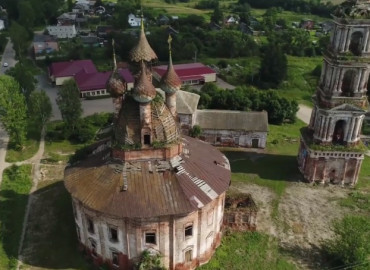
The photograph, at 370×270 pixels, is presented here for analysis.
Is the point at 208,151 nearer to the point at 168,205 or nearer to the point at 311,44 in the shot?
the point at 168,205

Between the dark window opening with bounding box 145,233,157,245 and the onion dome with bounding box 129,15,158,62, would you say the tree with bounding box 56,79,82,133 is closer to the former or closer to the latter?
the onion dome with bounding box 129,15,158,62

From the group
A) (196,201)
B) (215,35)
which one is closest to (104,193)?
(196,201)

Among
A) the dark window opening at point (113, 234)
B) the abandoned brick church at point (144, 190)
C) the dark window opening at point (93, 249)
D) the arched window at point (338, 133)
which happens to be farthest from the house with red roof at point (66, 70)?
the dark window opening at point (113, 234)

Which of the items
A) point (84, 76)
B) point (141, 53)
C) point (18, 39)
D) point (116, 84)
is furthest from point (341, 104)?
point (18, 39)

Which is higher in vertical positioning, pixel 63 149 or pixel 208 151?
pixel 208 151

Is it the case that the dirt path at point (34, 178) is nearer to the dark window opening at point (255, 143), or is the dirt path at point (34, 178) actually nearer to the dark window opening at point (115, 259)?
the dark window opening at point (115, 259)
